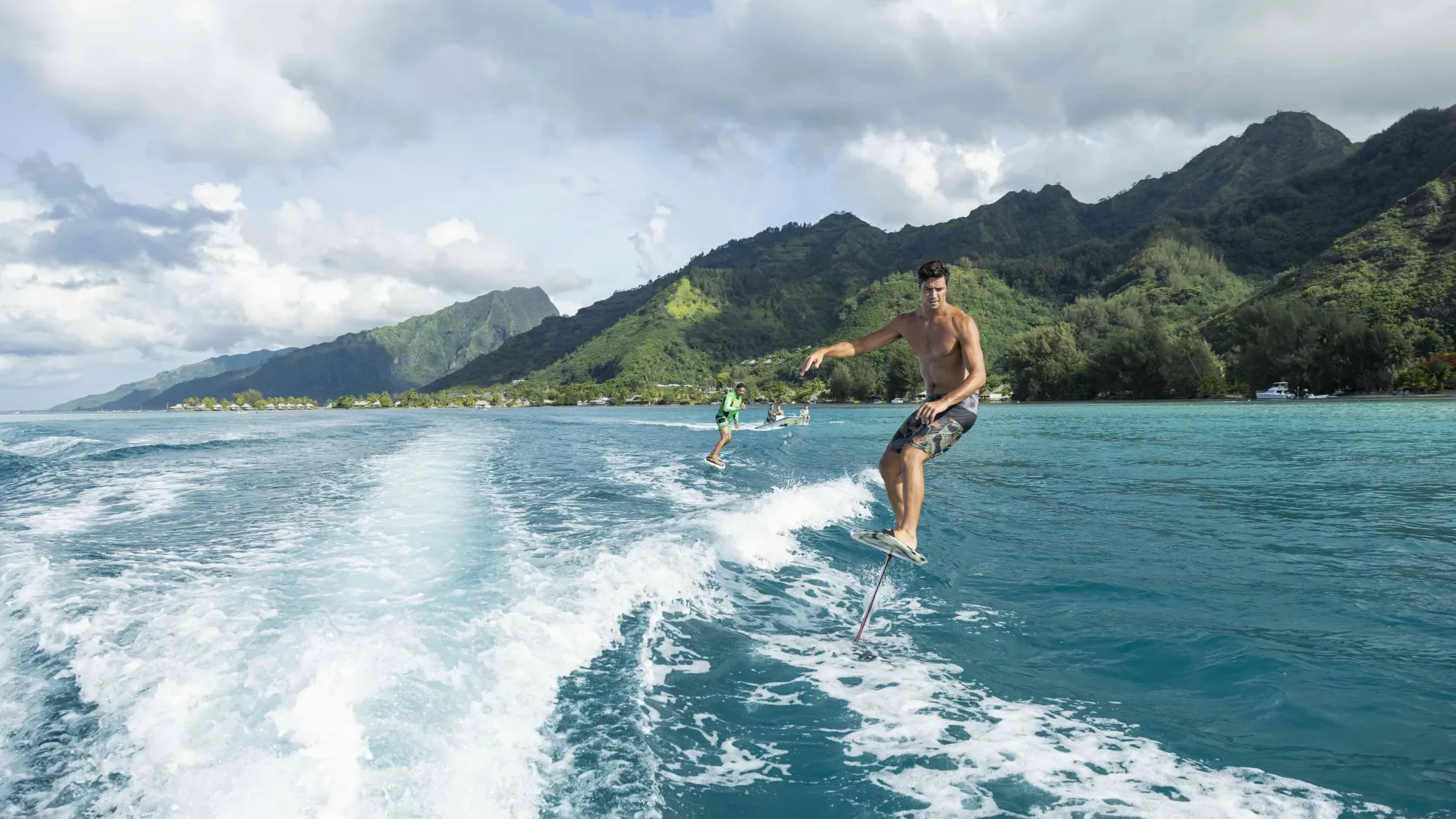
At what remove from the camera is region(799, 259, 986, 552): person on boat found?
6477 millimetres

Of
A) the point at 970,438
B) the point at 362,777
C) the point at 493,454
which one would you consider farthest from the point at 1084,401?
the point at 362,777

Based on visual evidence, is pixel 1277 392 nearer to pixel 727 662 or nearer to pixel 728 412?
pixel 728 412

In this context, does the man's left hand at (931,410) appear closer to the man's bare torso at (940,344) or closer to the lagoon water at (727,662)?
the man's bare torso at (940,344)

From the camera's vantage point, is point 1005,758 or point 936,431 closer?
point 1005,758

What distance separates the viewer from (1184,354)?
95500mm

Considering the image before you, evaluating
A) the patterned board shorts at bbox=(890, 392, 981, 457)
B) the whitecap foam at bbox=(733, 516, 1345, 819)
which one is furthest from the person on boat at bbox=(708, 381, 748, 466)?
the whitecap foam at bbox=(733, 516, 1345, 819)

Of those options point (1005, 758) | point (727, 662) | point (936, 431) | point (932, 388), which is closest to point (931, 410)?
point (936, 431)

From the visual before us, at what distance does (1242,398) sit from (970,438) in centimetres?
7186

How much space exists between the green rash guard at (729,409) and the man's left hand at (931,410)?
1992 cm

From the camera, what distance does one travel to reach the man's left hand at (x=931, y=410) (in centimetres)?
644

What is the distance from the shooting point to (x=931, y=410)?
6.47 metres

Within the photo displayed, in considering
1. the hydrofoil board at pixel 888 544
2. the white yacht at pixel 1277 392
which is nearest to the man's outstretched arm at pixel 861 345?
the hydrofoil board at pixel 888 544

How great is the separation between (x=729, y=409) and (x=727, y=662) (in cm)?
2100

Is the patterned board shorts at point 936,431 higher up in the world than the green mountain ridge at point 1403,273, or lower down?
lower down
